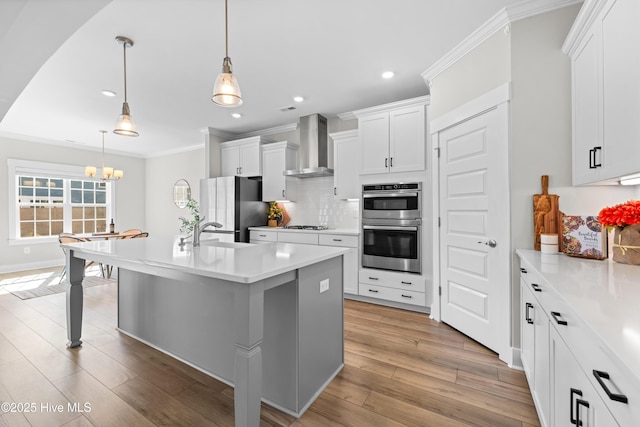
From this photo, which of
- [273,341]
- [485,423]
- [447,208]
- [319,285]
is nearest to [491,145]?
[447,208]

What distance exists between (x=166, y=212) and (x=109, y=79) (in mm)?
4498

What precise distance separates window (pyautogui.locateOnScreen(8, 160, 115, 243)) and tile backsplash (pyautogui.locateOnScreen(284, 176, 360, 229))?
5.16 meters

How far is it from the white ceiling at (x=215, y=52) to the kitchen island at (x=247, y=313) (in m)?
1.24

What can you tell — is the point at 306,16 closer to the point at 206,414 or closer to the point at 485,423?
the point at 206,414

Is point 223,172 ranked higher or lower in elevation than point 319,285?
higher

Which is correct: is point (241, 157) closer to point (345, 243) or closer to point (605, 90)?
point (345, 243)

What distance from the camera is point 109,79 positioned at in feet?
10.9

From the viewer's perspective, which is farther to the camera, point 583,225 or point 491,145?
point 491,145

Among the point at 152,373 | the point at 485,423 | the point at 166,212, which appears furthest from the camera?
the point at 166,212

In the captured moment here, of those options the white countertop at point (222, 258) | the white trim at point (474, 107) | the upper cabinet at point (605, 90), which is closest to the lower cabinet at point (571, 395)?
the upper cabinet at point (605, 90)

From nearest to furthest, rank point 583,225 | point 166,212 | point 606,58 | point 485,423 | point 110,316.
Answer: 1. point 606,58
2. point 485,423
3. point 583,225
4. point 110,316
5. point 166,212

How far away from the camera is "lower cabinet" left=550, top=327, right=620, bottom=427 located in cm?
83

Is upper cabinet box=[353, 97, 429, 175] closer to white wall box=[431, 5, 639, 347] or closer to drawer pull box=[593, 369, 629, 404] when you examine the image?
white wall box=[431, 5, 639, 347]

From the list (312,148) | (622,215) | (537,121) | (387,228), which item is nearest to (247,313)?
(622,215)
